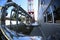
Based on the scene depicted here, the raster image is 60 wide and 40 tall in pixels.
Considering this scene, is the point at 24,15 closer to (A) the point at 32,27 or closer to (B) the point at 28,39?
(A) the point at 32,27

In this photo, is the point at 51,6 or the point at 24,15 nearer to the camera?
the point at 51,6

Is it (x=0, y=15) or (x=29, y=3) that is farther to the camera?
(x=29, y=3)

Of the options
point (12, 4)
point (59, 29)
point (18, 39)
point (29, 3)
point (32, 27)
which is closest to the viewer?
point (59, 29)

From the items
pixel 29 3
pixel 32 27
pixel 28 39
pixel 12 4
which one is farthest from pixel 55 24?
pixel 32 27

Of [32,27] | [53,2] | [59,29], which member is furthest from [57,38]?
[32,27]

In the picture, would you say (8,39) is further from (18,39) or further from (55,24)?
(55,24)

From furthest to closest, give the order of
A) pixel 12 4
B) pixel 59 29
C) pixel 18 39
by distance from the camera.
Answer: pixel 12 4 < pixel 18 39 < pixel 59 29

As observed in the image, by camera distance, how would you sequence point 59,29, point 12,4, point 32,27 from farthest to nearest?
point 32,27 < point 12,4 < point 59,29

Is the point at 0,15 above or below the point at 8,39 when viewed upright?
above

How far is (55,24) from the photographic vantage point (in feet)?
2.38

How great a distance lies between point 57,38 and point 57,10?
0.12 metres

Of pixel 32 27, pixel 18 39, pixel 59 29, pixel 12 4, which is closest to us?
pixel 59 29

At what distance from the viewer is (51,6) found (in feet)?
2.47

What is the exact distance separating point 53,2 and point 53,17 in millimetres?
76
